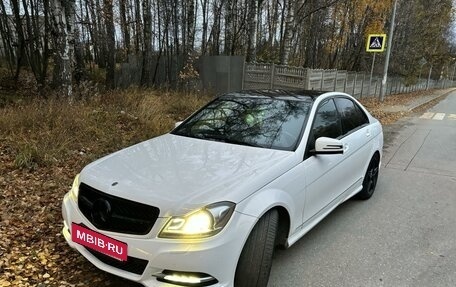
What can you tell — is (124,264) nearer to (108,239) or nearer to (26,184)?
(108,239)

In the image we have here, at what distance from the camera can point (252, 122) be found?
13.2 feet

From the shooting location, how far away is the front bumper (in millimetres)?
2531

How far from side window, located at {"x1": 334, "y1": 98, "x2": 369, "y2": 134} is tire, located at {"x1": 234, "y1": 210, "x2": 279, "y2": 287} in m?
2.11

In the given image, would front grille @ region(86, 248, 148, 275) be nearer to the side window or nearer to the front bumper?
the front bumper

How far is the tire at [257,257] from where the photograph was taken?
275cm

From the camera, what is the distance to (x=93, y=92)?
370 inches

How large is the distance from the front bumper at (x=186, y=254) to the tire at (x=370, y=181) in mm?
3022

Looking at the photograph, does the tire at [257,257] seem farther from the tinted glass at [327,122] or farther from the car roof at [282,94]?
the car roof at [282,94]

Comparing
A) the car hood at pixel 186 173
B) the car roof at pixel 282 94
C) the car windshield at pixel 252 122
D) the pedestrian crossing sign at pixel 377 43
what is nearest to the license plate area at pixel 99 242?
the car hood at pixel 186 173

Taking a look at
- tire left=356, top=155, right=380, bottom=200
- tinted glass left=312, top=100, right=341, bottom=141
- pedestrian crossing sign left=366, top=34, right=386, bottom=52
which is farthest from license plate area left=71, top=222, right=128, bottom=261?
pedestrian crossing sign left=366, top=34, right=386, bottom=52

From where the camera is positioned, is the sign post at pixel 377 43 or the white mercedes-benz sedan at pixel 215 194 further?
the sign post at pixel 377 43

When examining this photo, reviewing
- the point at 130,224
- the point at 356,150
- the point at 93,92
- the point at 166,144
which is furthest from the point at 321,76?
the point at 130,224

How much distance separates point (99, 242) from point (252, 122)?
1.94 metres

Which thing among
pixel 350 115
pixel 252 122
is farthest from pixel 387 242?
pixel 252 122
